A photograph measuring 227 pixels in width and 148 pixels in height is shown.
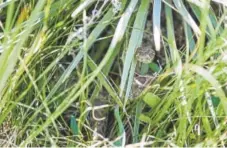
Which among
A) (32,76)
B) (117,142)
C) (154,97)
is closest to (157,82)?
(154,97)

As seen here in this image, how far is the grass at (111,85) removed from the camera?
96 centimetres

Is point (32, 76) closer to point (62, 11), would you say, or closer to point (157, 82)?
point (62, 11)

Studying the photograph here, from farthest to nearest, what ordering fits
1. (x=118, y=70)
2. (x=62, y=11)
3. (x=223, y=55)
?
1. (x=118, y=70)
2. (x=62, y=11)
3. (x=223, y=55)

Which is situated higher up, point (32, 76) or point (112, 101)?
point (32, 76)

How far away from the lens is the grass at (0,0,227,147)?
959 mm

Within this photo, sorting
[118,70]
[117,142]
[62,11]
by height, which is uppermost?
[62,11]

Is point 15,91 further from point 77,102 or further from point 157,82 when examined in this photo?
point 157,82

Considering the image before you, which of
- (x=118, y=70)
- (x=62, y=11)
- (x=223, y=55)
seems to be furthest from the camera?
(x=118, y=70)

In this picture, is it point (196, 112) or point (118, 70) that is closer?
point (196, 112)

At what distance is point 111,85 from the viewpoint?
105cm

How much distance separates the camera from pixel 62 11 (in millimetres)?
1053

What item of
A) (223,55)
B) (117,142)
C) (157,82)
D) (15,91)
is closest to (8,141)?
(15,91)

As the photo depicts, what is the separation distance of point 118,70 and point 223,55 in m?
0.29

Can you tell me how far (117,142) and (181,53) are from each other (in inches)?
8.9
